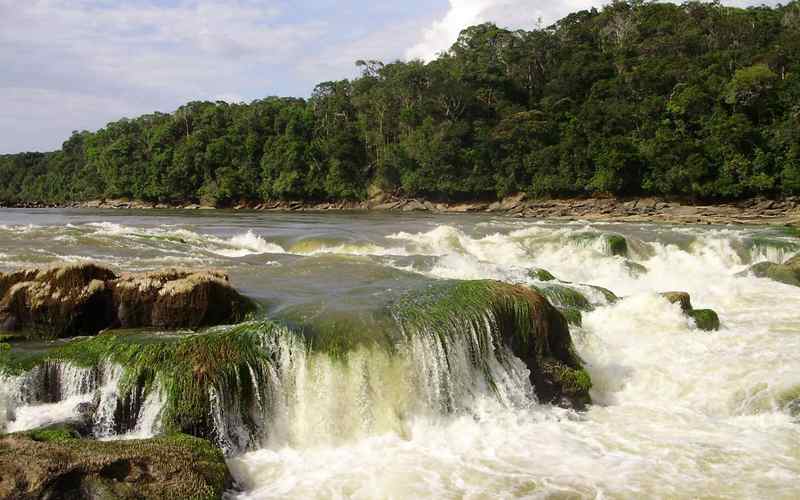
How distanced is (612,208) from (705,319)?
121 ft

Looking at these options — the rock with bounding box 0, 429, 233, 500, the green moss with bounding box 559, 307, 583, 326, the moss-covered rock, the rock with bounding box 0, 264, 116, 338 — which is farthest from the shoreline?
the rock with bounding box 0, 429, 233, 500

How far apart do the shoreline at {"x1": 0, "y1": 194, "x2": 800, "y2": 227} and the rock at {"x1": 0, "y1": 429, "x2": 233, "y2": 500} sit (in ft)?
116

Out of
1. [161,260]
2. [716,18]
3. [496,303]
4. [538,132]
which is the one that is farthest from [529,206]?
[496,303]

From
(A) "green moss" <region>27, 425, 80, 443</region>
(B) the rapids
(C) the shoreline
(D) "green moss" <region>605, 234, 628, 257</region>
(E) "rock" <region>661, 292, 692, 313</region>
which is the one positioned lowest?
(B) the rapids

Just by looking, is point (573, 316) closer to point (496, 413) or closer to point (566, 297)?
point (566, 297)

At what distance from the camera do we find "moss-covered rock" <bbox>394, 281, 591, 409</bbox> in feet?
28.7

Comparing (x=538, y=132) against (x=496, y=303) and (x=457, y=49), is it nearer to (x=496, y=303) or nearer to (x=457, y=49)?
(x=457, y=49)

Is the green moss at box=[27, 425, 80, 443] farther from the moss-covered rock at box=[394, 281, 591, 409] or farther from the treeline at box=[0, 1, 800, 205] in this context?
the treeline at box=[0, 1, 800, 205]

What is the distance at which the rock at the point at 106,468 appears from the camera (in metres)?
5.00

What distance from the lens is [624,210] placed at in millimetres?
46250

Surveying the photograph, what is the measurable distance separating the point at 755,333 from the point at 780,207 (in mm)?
35203

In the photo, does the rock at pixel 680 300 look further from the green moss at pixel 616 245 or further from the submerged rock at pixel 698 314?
the green moss at pixel 616 245

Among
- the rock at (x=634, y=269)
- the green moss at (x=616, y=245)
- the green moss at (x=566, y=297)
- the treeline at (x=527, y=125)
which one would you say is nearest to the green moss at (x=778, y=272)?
the rock at (x=634, y=269)

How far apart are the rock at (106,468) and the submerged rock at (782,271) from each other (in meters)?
16.0
